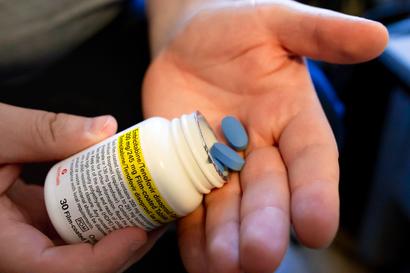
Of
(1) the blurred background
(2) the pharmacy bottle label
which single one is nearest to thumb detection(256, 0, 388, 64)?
(1) the blurred background

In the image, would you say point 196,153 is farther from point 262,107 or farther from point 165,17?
point 165,17

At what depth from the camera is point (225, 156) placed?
0.55 meters

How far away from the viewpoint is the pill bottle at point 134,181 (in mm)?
515

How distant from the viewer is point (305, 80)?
64 centimetres

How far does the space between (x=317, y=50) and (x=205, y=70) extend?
20cm

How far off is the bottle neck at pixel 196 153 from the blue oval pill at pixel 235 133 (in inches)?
2.4

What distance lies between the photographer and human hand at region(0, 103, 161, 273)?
52 cm

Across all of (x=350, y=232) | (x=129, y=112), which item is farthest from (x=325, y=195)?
(x=350, y=232)

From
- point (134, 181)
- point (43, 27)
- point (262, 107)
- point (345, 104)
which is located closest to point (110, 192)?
point (134, 181)

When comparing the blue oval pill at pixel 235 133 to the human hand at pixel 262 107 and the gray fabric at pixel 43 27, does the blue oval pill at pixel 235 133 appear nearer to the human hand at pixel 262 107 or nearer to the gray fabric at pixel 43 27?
the human hand at pixel 262 107

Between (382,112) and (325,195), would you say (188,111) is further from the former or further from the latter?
(382,112)

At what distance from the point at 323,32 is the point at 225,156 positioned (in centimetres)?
22

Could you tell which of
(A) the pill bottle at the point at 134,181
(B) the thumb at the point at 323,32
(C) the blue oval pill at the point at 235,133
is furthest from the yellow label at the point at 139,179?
(B) the thumb at the point at 323,32

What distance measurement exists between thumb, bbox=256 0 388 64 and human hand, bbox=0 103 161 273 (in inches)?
11.4
